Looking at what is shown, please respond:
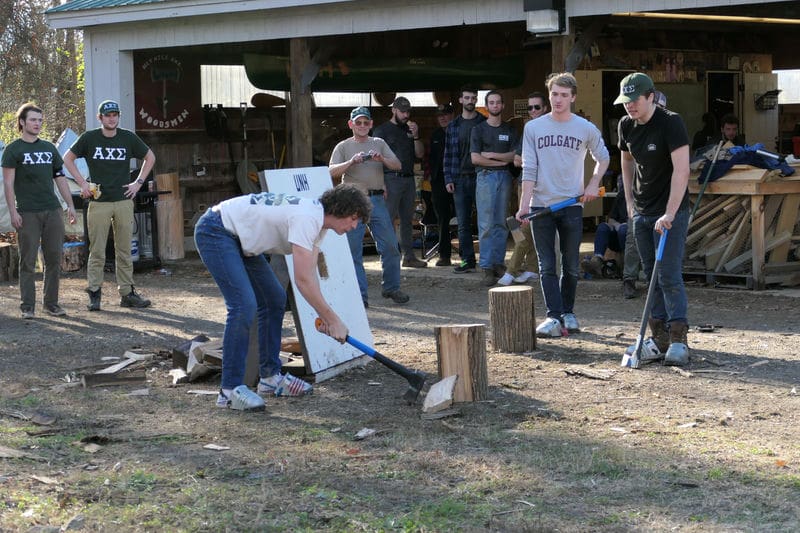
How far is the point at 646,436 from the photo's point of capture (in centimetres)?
616

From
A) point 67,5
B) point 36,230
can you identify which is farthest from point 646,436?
point 67,5

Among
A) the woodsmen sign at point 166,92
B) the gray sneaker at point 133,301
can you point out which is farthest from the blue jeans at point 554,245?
the woodsmen sign at point 166,92

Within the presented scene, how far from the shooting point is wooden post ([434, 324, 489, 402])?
7113 mm

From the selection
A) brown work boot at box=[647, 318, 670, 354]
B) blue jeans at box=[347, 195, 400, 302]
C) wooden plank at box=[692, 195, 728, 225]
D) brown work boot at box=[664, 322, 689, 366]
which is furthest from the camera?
wooden plank at box=[692, 195, 728, 225]

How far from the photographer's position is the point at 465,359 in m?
7.18

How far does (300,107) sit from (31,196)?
4761mm

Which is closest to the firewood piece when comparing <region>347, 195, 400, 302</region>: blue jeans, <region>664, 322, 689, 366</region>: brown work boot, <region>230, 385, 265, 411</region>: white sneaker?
<region>230, 385, 265, 411</region>: white sneaker

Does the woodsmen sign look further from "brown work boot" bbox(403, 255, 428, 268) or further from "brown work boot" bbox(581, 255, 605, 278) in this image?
"brown work boot" bbox(581, 255, 605, 278)

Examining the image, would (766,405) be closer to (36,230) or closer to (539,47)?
(36,230)

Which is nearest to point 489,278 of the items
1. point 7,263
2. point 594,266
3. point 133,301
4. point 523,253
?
point 523,253

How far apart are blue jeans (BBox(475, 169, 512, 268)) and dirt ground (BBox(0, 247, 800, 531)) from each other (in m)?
3.09

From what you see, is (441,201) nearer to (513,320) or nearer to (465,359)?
(513,320)

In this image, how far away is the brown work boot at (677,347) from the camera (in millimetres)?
7906

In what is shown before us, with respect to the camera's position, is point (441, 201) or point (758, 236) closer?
point (758, 236)
